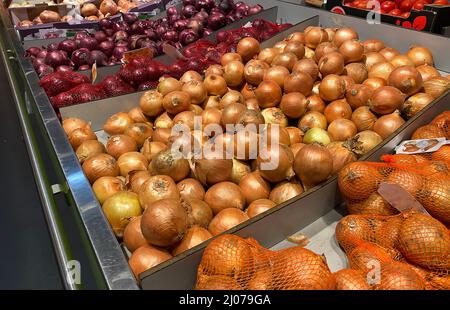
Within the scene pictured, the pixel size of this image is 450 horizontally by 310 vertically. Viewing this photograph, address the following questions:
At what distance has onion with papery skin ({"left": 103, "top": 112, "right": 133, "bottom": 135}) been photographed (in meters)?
2.35

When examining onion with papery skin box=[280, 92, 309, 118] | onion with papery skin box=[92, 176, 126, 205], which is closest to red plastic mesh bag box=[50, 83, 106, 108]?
onion with papery skin box=[92, 176, 126, 205]

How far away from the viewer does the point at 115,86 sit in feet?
9.31

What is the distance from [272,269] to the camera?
3.89ft

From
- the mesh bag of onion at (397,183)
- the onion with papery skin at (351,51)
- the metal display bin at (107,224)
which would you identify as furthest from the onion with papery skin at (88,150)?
the onion with papery skin at (351,51)

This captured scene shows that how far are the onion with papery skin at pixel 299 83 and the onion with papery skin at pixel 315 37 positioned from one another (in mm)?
748

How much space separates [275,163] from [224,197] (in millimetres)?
284

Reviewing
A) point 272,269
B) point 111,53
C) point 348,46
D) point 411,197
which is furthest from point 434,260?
Result: point 111,53

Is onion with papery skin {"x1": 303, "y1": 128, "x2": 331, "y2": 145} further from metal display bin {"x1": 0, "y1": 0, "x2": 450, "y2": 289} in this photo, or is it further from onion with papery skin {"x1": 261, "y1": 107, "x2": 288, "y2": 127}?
metal display bin {"x1": 0, "y1": 0, "x2": 450, "y2": 289}

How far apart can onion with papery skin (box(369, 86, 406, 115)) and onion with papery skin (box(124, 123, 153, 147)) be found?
1.34 metres

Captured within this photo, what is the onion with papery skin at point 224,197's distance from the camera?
5.44 ft

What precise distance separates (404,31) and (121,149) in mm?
2345

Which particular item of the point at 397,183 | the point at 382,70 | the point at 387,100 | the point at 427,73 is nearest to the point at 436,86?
the point at 427,73
